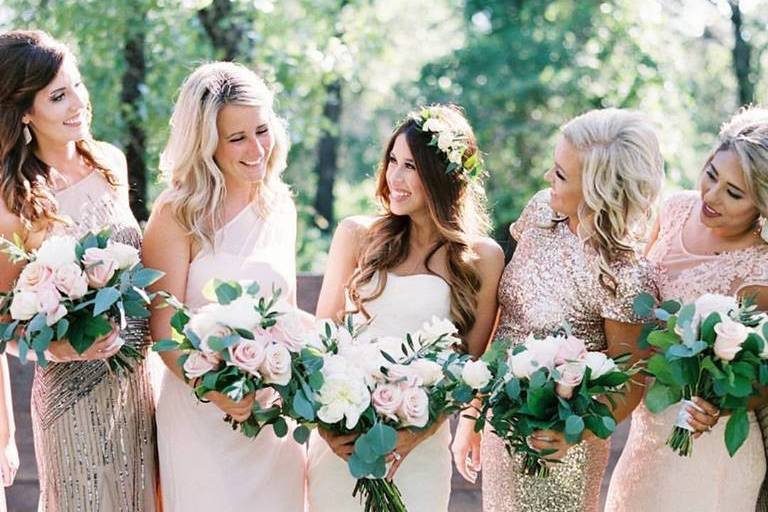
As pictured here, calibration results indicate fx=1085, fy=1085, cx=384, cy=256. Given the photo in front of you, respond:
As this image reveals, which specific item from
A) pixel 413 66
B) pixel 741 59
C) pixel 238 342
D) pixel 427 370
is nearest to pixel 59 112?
pixel 238 342

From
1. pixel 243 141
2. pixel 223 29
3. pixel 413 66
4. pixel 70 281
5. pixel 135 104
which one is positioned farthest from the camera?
pixel 413 66

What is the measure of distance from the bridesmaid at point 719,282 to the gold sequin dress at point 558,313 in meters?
0.16

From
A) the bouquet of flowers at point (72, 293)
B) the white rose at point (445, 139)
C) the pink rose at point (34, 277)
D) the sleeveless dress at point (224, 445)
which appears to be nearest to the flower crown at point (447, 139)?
the white rose at point (445, 139)

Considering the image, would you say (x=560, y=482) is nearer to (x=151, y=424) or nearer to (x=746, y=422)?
(x=746, y=422)

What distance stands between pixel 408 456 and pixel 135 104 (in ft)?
13.2

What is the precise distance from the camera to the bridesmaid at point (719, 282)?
4.04 meters

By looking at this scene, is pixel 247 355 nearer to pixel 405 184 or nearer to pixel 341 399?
pixel 341 399

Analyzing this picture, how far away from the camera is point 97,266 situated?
3.66 meters

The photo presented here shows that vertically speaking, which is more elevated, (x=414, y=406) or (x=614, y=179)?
(x=614, y=179)

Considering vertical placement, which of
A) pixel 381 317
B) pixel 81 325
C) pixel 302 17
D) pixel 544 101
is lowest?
pixel 544 101

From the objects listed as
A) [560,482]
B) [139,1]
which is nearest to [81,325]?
[560,482]

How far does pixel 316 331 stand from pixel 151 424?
100 centimetres

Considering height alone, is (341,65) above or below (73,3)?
below

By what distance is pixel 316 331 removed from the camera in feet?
12.4
